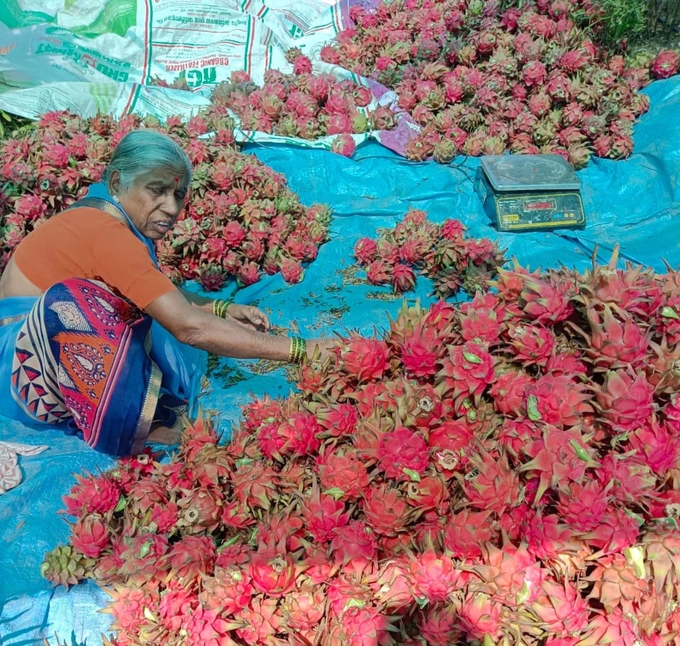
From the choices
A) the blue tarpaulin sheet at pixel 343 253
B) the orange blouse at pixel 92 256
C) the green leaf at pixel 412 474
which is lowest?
the blue tarpaulin sheet at pixel 343 253

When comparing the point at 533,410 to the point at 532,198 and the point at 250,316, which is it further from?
the point at 532,198

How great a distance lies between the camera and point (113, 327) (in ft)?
6.97

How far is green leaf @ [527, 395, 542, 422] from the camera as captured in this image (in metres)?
1.16

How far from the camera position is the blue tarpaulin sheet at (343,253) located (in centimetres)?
166

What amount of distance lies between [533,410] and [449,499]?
275 mm

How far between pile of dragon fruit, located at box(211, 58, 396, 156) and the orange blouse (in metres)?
2.49

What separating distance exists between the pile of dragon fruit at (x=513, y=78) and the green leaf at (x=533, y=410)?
3456mm

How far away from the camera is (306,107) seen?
4598 mm

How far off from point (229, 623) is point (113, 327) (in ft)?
4.36

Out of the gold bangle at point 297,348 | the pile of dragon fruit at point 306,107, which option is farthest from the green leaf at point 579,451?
the pile of dragon fruit at point 306,107

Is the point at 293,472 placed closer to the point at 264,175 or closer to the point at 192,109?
the point at 264,175

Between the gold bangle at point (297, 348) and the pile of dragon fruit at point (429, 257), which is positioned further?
the pile of dragon fruit at point (429, 257)

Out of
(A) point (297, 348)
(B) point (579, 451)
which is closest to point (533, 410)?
(B) point (579, 451)

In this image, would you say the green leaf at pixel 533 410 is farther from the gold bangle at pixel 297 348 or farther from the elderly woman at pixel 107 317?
the gold bangle at pixel 297 348
